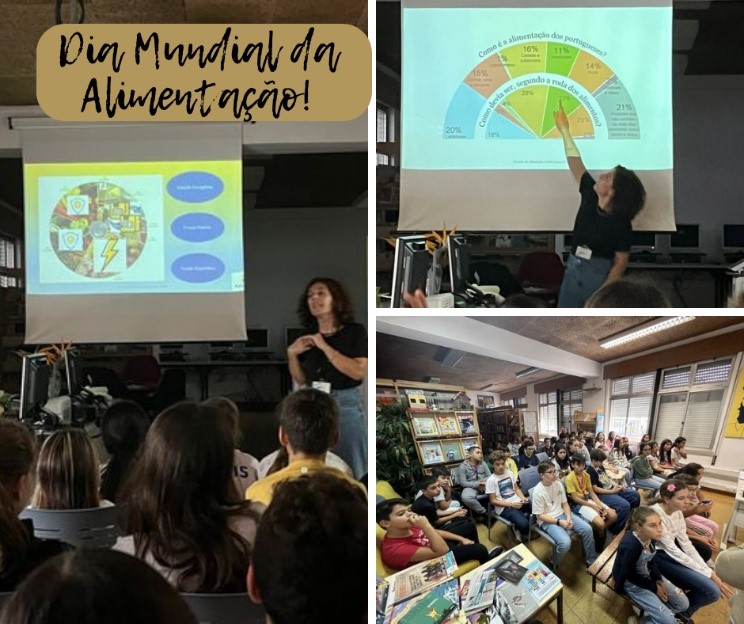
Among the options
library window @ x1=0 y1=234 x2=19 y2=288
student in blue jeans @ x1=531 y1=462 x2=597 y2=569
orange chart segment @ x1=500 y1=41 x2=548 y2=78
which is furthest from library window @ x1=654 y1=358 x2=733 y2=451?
library window @ x1=0 y1=234 x2=19 y2=288

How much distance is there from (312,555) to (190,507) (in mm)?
338

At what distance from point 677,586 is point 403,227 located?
1.06 metres

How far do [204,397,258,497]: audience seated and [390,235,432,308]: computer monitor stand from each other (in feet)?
1.63

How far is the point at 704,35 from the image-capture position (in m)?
1.73

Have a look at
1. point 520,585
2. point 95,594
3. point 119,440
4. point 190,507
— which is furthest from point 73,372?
point 520,585

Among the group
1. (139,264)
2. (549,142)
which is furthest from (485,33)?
(139,264)

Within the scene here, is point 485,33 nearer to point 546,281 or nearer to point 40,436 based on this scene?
point 546,281

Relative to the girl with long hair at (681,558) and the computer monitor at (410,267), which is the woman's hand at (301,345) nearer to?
the computer monitor at (410,267)

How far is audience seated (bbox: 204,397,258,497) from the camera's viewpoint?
1831 millimetres

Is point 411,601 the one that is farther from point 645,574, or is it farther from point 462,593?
point 645,574

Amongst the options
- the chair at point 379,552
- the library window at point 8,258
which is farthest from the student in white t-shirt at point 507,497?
the library window at point 8,258

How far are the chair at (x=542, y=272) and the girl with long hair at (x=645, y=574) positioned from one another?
561 millimetres

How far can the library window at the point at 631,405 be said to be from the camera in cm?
172

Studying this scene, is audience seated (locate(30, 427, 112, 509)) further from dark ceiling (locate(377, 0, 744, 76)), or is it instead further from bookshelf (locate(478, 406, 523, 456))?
dark ceiling (locate(377, 0, 744, 76))
